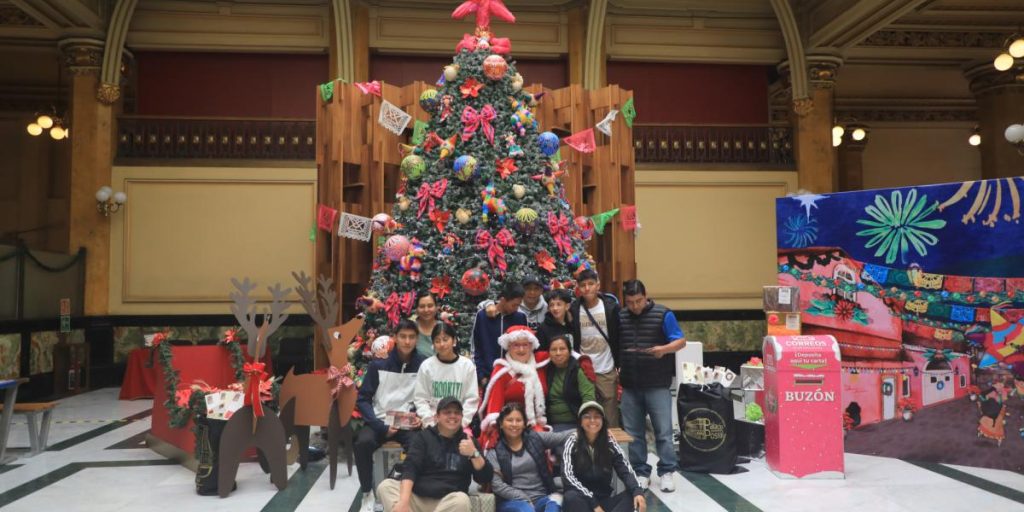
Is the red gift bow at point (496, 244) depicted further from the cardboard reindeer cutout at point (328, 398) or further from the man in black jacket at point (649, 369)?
the man in black jacket at point (649, 369)

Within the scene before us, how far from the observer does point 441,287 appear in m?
5.84

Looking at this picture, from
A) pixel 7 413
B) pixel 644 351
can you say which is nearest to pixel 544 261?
pixel 644 351

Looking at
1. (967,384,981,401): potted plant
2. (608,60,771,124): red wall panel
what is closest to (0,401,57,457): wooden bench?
(967,384,981,401): potted plant

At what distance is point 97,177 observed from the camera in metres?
10.8

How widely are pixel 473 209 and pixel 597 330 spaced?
63.3 inches

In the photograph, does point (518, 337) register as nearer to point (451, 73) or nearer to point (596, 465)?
point (596, 465)

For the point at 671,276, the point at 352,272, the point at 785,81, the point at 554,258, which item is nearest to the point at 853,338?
the point at 554,258

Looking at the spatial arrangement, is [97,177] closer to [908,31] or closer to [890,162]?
[908,31]

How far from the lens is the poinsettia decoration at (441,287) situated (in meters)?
5.84

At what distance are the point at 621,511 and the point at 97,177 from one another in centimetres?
1005

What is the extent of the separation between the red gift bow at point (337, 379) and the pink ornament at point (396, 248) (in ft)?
3.63

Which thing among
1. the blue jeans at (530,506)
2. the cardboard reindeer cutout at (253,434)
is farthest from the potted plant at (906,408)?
the cardboard reindeer cutout at (253,434)

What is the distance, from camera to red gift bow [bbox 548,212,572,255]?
613 centimetres

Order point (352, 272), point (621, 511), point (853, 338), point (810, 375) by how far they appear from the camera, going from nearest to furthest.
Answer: point (621, 511)
point (810, 375)
point (853, 338)
point (352, 272)
